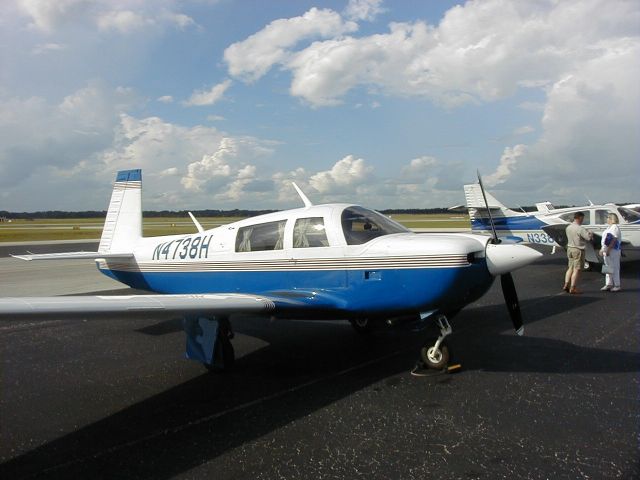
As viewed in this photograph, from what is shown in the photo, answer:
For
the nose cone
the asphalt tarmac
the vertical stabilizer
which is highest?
the vertical stabilizer

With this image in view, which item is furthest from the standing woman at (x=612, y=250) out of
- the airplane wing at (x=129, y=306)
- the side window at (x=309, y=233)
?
the airplane wing at (x=129, y=306)

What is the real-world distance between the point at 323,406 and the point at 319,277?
5.00 feet

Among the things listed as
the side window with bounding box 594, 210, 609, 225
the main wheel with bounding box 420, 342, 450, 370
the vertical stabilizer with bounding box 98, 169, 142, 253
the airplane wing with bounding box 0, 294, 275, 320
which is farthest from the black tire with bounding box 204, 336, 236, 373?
the side window with bounding box 594, 210, 609, 225

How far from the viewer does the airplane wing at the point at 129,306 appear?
357cm

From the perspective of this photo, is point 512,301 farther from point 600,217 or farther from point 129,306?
point 600,217

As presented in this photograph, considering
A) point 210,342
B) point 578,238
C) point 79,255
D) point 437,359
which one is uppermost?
point 79,255

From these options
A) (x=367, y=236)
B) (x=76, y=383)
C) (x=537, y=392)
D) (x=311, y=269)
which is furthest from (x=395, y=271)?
(x=76, y=383)

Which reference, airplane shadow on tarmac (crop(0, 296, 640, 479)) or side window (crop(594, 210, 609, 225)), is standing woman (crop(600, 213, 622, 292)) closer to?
airplane shadow on tarmac (crop(0, 296, 640, 479))

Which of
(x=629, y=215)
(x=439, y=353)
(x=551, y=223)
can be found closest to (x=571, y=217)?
(x=551, y=223)

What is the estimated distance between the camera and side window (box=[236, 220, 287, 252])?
5863 mm

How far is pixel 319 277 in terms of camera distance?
17.9ft

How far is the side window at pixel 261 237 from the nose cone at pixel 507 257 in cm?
238

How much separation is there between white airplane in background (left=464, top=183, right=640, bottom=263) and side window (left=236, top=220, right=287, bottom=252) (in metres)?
8.39

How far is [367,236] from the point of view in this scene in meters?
5.36
